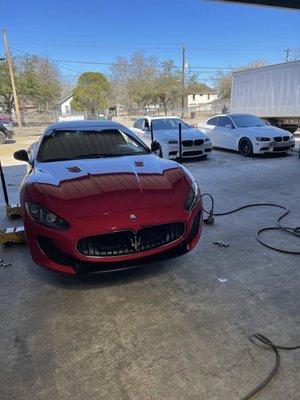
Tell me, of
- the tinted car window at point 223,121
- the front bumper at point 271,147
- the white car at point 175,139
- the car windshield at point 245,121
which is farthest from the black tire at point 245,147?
the white car at point 175,139

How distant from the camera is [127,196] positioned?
2879mm

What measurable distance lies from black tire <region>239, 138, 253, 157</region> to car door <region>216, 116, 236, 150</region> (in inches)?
14.9

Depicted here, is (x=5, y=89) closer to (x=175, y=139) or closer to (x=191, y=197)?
(x=175, y=139)

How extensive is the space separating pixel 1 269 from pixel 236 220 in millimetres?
3163

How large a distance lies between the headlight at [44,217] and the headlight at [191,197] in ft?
3.48

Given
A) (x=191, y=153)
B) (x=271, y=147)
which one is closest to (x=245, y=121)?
(x=271, y=147)

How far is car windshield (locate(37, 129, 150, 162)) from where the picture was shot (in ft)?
13.1

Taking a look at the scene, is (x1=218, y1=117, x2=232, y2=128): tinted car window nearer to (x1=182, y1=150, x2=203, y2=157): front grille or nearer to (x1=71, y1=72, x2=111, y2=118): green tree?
(x1=182, y1=150, x2=203, y2=157): front grille

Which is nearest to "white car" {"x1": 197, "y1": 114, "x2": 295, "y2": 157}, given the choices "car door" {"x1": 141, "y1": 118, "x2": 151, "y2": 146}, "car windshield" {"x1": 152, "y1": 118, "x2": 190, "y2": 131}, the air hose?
"car windshield" {"x1": 152, "y1": 118, "x2": 190, "y2": 131}

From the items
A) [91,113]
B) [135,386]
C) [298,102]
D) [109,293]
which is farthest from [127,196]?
[91,113]

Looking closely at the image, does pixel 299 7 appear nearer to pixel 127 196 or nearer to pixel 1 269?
pixel 127 196

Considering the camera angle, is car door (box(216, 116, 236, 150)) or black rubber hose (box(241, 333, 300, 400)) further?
car door (box(216, 116, 236, 150))

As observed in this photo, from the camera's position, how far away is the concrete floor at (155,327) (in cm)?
207

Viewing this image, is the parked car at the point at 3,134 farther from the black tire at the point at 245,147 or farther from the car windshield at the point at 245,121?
the black tire at the point at 245,147
